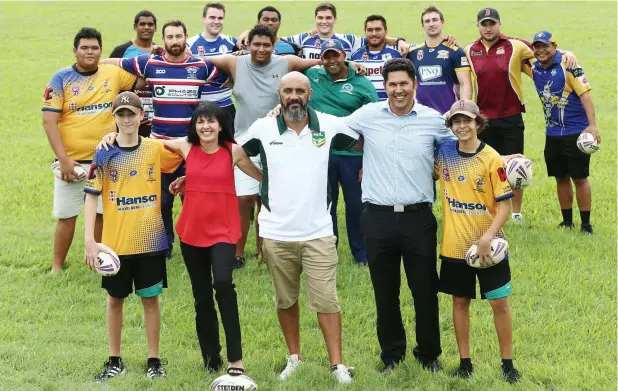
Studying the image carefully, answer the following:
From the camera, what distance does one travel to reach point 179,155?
6809 mm

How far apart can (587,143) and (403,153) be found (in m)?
4.37

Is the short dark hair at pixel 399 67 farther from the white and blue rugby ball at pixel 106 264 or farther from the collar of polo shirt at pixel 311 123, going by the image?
the white and blue rugby ball at pixel 106 264

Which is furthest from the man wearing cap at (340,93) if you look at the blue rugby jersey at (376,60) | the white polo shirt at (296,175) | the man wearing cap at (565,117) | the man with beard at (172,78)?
the man wearing cap at (565,117)

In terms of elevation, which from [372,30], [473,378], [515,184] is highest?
[372,30]

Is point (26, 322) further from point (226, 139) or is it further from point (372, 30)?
point (372, 30)

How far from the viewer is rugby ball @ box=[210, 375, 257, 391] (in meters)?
6.39

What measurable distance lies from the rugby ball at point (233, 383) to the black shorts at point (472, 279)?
5.57ft

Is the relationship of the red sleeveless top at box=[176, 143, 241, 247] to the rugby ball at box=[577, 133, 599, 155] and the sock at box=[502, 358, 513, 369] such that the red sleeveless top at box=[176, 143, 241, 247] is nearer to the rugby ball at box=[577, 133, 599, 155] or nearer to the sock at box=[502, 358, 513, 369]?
the sock at box=[502, 358, 513, 369]

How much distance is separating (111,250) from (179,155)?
3.10ft

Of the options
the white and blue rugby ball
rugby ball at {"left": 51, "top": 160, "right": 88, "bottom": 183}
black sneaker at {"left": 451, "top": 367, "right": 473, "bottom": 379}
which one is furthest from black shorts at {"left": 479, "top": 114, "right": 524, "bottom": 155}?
the white and blue rugby ball

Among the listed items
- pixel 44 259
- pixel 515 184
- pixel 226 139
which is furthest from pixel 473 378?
pixel 44 259

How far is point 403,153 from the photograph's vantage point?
659cm

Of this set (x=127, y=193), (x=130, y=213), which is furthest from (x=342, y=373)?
(x=127, y=193)

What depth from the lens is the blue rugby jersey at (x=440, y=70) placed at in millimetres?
10414
